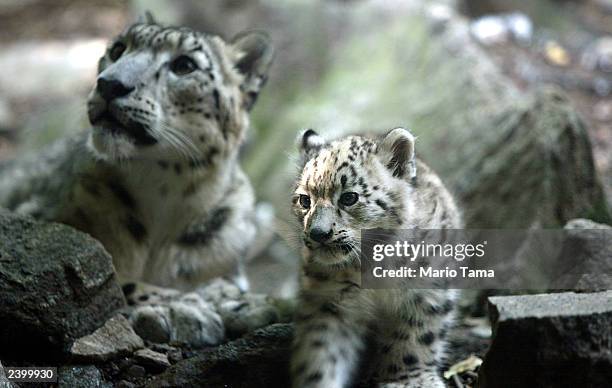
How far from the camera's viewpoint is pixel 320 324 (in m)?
4.77

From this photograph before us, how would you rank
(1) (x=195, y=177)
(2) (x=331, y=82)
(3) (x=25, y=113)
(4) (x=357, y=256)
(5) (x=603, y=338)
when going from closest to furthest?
(5) (x=603, y=338), (4) (x=357, y=256), (1) (x=195, y=177), (2) (x=331, y=82), (3) (x=25, y=113)

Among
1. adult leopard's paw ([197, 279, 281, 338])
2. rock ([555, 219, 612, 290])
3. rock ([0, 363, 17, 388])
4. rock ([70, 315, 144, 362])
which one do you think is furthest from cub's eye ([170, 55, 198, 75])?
rock ([555, 219, 612, 290])

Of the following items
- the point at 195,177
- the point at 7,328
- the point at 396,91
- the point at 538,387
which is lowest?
the point at 538,387

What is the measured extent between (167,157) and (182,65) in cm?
74

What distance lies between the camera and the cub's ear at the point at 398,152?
16.0 feet

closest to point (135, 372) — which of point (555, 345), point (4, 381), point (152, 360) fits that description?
point (152, 360)

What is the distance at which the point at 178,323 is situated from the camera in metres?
5.71

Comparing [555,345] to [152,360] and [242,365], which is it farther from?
[152,360]

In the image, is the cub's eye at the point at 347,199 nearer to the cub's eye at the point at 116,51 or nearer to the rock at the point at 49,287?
the rock at the point at 49,287

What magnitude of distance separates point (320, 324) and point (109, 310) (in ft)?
4.72

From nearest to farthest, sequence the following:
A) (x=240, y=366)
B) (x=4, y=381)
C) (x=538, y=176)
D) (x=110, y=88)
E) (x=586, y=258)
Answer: (x=4, y=381), (x=240, y=366), (x=586, y=258), (x=110, y=88), (x=538, y=176)

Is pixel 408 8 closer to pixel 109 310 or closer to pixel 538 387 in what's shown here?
pixel 109 310

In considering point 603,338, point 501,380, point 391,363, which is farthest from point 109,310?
point 603,338

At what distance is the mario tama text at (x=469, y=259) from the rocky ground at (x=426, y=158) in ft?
0.96
